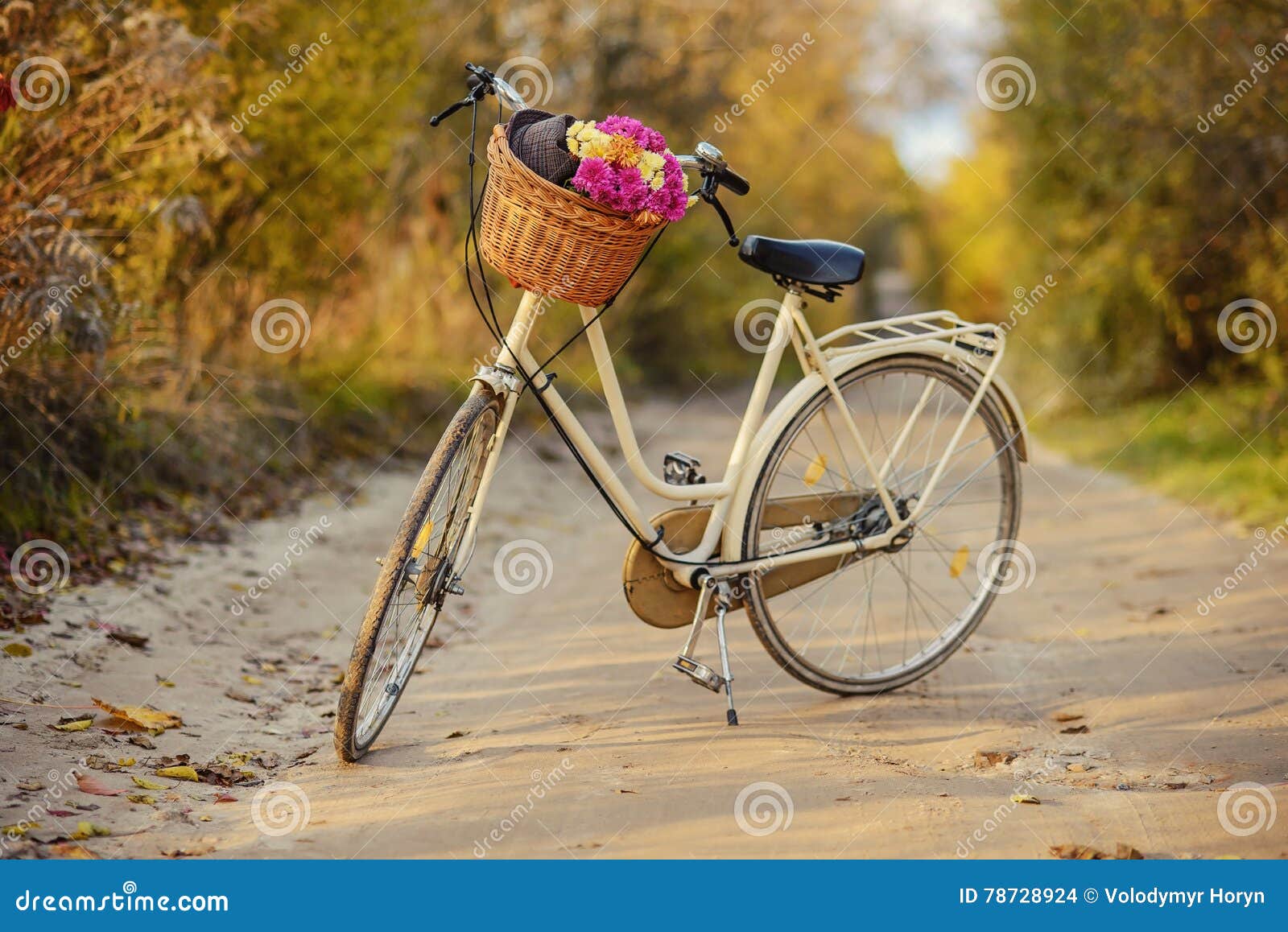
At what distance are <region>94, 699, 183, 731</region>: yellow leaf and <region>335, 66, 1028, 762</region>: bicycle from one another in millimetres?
655

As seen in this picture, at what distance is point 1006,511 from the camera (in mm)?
4160

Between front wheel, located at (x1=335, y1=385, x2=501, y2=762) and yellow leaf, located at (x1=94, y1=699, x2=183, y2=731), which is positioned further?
yellow leaf, located at (x1=94, y1=699, x2=183, y2=731)

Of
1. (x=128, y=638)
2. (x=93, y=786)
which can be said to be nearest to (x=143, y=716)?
(x=93, y=786)

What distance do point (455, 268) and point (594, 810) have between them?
287 inches

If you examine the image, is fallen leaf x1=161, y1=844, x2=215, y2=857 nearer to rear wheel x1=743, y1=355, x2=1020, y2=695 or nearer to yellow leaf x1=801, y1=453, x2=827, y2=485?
rear wheel x1=743, y1=355, x2=1020, y2=695

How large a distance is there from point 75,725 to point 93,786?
1.45 ft

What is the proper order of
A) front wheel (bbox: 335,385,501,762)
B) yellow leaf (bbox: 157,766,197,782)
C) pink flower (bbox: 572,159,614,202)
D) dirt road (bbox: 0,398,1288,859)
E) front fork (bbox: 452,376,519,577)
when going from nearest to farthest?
dirt road (bbox: 0,398,1288,859)
pink flower (bbox: 572,159,614,202)
front wheel (bbox: 335,385,501,762)
yellow leaf (bbox: 157,766,197,782)
front fork (bbox: 452,376,519,577)

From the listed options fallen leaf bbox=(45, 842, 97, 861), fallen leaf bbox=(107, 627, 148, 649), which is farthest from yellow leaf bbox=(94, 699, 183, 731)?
fallen leaf bbox=(45, 842, 97, 861)

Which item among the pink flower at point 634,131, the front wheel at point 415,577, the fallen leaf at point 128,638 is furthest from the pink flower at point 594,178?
the fallen leaf at point 128,638

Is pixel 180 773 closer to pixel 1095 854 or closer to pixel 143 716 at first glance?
pixel 143 716

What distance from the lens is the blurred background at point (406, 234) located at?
4.92 m

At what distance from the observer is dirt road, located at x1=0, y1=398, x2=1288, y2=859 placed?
9.05ft

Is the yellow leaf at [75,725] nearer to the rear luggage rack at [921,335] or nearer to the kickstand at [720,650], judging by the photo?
the kickstand at [720,650]

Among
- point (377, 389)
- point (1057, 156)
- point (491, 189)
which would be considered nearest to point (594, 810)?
point (491, 189)
